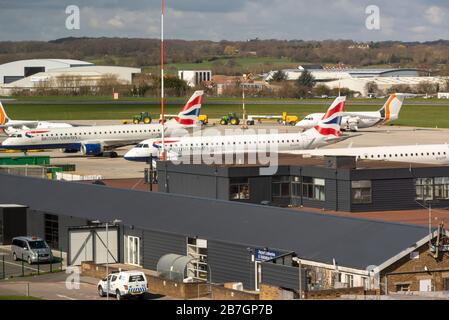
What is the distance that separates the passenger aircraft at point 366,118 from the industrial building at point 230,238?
90.7m

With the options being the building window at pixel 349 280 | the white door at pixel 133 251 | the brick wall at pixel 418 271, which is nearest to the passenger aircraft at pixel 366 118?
the white door at pixel 133 251

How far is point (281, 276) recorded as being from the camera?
171 feet

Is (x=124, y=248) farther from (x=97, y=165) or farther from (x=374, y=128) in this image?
(x=374, y=128)

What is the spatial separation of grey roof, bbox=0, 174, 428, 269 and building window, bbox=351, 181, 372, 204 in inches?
499

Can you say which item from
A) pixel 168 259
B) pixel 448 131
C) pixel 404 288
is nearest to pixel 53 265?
pixel 168 259

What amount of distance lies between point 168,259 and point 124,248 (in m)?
7.93

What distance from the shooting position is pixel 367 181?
74875 mm

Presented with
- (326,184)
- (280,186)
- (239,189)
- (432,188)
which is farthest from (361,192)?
(239,189)

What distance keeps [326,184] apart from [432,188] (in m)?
7.48

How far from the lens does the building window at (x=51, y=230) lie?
73500 millimetres

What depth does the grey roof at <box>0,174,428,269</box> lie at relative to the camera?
53.1 m

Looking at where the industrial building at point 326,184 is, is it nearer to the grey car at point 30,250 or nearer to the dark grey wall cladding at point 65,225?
the dark grey wall cladding at point 65,225

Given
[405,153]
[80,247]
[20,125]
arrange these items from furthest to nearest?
[20,125], [405,153], [80,247]

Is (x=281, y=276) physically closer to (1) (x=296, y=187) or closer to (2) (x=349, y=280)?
(2) (x=349, y=280)
